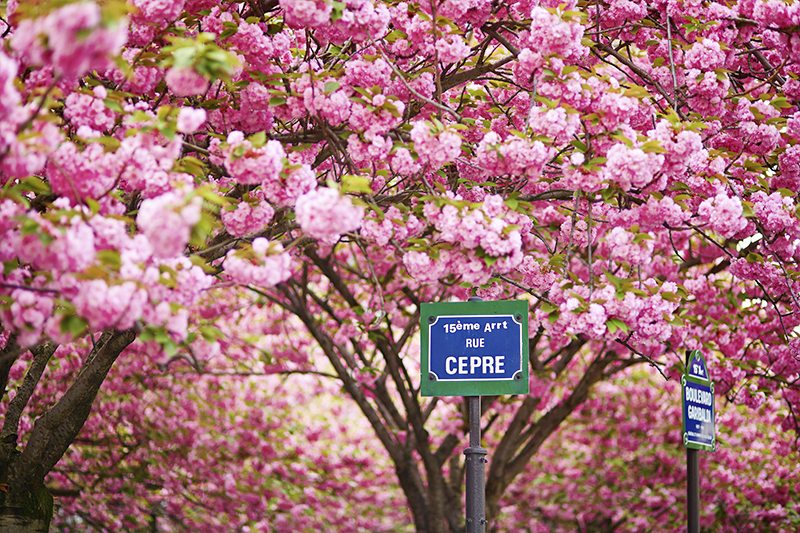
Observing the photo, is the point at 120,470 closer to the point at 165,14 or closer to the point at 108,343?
the point at 108,343

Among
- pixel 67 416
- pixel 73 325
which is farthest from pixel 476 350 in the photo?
pixel 67 416

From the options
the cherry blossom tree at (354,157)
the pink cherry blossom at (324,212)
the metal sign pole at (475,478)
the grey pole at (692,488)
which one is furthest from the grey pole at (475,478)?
the grey pole at (692,488)

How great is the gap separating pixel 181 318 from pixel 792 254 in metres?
3.77

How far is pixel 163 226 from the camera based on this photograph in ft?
7.97

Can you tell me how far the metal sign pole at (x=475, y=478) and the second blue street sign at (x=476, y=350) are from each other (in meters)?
0.11

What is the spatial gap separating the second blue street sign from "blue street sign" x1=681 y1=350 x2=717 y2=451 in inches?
56.3

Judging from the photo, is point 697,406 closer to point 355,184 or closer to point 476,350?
point 476,350

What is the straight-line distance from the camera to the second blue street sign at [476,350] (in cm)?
328

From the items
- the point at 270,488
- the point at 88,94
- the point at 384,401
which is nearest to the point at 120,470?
the point at 270,488

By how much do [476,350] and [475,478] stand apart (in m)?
0.56

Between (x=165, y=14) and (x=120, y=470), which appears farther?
(x=120, y=470)

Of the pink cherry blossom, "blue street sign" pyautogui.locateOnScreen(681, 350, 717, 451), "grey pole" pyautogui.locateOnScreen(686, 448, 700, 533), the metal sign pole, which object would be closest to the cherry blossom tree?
the pink cherry blossom

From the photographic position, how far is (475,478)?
3.23m

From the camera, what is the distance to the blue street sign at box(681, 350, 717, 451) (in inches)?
166
